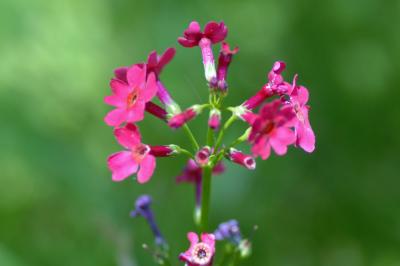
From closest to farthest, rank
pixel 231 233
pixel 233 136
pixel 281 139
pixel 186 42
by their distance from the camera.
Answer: pixel 281 139 < pixel 186 42 < pixel 231 233 < pixel 233 136

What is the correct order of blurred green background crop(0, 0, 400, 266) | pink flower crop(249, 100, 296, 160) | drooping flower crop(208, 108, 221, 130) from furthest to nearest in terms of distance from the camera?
blurred green background crop(0, 0, 400, 266) < drooping flower crop(208, 108, 221, 130) < pink flower crop(249, 100, 296, 160)

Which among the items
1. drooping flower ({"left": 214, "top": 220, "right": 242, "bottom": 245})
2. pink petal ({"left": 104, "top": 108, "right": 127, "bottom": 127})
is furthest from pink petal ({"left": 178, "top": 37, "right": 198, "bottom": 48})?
drooping flower ({"left": 214, "top": 220, "right": 242, "bottom": 245})

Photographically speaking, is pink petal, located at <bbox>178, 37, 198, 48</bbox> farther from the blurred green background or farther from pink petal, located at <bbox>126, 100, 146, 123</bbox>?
the blurred green background

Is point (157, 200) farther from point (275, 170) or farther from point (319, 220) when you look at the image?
point (319, 220)

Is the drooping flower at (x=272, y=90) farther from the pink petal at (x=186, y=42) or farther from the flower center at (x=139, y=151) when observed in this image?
the flower center at (x=139, y=151)

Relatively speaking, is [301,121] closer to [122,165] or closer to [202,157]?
[202,157]

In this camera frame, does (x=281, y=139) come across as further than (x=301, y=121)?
No

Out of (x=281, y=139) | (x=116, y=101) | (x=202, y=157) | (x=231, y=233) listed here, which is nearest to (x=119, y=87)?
(x=116, y=101)
